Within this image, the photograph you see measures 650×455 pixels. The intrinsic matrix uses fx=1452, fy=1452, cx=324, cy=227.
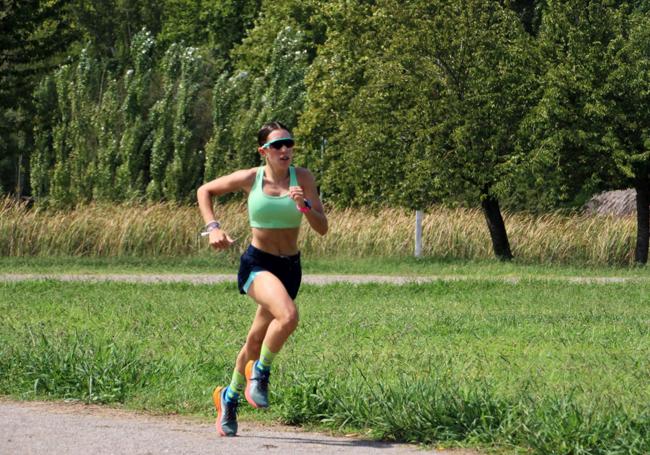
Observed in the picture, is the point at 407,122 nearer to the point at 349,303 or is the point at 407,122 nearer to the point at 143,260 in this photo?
the point at 143,260

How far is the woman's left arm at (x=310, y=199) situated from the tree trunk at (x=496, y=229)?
2170 cm

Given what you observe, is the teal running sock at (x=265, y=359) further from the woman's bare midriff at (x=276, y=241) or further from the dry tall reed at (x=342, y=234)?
the dry tall reed at (x=342, y=234)

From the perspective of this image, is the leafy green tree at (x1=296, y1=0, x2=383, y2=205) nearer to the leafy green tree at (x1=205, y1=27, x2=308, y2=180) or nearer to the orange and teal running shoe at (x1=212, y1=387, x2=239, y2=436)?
the leafy green tree at (x1=205, y1=27, x2=308, y2=180)

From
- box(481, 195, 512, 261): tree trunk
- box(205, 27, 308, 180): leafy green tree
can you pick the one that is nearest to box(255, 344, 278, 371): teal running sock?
box(481, 195, 512, 261): tree trunk

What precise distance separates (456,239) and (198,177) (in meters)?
21.0

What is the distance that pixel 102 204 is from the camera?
3059 cm

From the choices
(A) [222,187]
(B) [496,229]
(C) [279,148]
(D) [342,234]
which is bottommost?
(D) [342,234]

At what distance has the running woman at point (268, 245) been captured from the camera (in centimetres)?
847

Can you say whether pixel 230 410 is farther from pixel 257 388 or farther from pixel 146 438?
pixel 146 438

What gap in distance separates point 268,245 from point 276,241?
2.1 inches

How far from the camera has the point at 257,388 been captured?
8.57 meters

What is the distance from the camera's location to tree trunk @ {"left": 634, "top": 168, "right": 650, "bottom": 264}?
30547mm

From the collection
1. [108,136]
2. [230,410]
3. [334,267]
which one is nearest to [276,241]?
[230,410]

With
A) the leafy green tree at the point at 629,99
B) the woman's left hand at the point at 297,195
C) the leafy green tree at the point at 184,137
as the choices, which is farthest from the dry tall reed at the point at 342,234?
the woman's left hand at the point at 297,195
